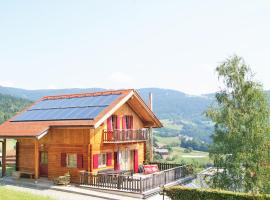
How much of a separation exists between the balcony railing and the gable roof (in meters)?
1.92

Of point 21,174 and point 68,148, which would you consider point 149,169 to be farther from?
point 21,174

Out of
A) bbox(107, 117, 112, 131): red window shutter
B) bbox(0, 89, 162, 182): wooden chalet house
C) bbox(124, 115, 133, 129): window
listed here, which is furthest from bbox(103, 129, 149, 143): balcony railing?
bbox(124, 115, 133, 129): window

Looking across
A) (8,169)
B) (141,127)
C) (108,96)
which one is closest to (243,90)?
(108,96)

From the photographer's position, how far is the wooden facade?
1052 inches

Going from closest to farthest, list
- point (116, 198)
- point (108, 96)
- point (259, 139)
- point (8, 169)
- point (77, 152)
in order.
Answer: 1. point (259, 139)
2. point (116, 198)
3. point (77, 152)
4. point (108, 96)
5. point (8, 169)

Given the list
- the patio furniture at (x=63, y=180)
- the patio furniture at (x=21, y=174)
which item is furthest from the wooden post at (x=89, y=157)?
the patio furniture at (x=21, y=174)

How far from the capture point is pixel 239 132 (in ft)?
64.1

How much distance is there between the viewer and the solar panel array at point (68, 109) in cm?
2798

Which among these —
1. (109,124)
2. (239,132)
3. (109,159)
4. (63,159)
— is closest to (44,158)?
(63,159)

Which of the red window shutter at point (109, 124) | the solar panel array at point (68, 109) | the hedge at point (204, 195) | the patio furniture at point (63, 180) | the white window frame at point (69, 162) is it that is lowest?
the patio furniture at point (63, 180)

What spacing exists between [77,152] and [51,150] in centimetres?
271

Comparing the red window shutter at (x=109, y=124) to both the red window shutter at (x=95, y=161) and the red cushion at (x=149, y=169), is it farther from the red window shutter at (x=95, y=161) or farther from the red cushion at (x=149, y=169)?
the red cushion at (x=149, y=169)

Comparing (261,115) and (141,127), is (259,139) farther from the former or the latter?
(141,127)

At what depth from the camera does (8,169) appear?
3462 centimetres
